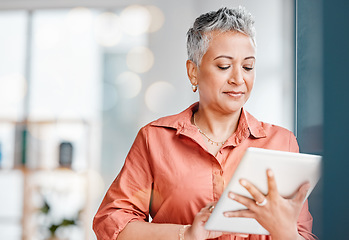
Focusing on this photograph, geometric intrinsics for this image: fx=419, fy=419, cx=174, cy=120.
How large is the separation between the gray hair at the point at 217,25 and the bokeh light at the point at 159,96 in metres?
1.36

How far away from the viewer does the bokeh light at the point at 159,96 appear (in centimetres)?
225

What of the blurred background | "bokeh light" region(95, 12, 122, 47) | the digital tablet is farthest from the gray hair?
"bokeh light" region(95, 12, 122, 47)

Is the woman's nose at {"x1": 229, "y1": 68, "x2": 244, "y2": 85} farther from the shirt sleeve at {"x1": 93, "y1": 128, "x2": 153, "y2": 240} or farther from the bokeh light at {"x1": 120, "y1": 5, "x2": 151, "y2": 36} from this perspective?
the bokeh light at {"x1": 120, "y1": 5, "x2": 151, "y2": 36}

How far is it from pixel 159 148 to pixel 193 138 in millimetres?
71

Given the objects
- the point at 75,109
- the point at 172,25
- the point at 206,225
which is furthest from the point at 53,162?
the point at 206,225

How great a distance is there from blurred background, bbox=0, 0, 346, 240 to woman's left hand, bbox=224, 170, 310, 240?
166 centimetres

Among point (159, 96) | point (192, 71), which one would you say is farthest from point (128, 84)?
point (192, 71)

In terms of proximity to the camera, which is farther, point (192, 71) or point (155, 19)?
point (155, 19)

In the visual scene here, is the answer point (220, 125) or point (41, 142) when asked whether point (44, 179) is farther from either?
point (220, 125)

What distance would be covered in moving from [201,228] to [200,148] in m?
0.15

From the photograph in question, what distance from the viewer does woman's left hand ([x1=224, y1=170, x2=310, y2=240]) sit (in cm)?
60

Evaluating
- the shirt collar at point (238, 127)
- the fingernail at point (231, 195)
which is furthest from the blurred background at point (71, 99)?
the fingernail at point (231, 195)

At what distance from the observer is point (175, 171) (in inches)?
29.9

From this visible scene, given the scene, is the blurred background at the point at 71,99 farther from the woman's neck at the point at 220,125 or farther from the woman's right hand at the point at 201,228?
the woman's right hand at the point at 201,228
